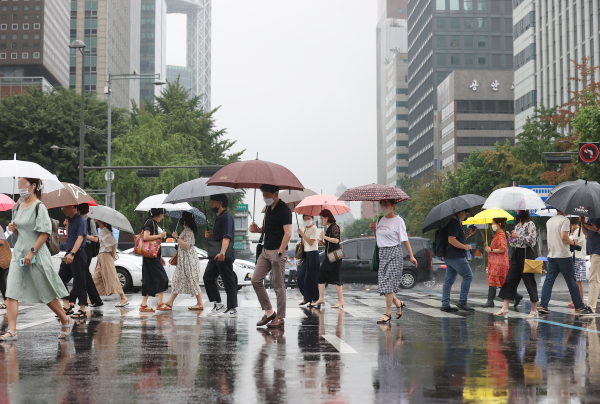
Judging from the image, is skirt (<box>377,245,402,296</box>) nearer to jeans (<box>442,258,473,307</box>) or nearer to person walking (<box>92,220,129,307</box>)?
jeans (<box>442,258,473,307</box>)

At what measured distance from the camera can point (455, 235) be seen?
44.0 feet

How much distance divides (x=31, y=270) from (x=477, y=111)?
113599 millimetres

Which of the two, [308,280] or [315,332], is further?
[308,280]

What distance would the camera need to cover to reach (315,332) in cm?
1012

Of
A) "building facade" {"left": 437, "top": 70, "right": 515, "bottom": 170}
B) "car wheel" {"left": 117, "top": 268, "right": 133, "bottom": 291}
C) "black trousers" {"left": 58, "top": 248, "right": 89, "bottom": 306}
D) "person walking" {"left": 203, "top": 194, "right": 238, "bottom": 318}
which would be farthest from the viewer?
"building facade" {"left": 437, "top": 70, "right": 515, "bottom": 170}

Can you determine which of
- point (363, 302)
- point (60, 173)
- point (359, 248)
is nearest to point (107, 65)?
point (60, 173)

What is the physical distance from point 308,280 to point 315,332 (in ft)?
14.1

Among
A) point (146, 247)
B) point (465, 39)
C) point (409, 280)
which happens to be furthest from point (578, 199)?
point (465, 39)

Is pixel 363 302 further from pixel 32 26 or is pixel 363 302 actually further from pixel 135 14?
pixel 135 14

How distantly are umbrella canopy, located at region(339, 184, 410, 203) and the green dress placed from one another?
498 cm

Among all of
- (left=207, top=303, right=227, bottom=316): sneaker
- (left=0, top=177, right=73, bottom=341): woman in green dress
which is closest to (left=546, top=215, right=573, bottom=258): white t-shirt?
(left=207, top=303, right=227, bottom=316): sneaker

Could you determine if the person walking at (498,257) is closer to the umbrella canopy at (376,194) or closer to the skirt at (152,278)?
the umbrella canopy at (376,194)

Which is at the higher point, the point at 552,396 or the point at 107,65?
the point at 107,65

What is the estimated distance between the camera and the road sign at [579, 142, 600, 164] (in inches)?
915
